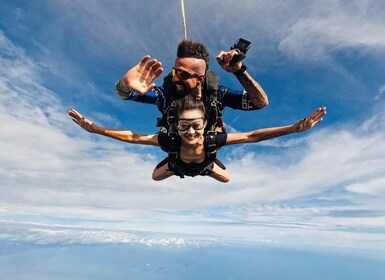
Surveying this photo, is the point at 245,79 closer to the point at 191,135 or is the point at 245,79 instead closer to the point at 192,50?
the point at 192,50

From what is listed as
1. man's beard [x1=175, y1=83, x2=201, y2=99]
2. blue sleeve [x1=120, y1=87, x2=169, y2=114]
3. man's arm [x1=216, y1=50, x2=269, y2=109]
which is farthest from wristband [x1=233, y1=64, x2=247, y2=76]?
blue sleeve [x1=120, y1=87, x2=169, y2=114]

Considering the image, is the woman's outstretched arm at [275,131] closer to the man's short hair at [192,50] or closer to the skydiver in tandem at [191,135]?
the skydiver in tandem at [191,135]

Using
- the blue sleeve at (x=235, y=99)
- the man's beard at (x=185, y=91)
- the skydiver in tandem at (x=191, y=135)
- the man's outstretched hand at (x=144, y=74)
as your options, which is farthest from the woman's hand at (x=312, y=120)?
the man's outstretched hand at (x=144, y=74)

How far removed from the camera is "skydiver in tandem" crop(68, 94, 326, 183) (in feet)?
17.5

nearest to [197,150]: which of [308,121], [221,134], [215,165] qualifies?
[221,134]

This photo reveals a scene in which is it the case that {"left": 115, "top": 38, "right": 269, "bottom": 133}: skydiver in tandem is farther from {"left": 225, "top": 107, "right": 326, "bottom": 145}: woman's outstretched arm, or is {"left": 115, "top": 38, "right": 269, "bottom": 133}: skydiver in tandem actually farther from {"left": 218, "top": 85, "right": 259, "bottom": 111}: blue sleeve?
{"left": 225, "top": 107, "right": 326, "bottom": 145}: woman's outstretched arm

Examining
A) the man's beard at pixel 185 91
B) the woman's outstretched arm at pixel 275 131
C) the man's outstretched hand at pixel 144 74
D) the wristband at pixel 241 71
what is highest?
the man's beard at pixel 185 91

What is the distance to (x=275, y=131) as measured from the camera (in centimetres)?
581

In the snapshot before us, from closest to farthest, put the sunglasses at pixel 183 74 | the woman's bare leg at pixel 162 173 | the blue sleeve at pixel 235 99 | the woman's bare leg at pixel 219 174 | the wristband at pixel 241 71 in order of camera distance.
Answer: the wristband at pixel 241 71, the sunglasses at pixel 183 74, the blue sleeve at pixel 235 99, the woman's bare leg at pixel 219 174, the woman's bare leg at pixel 162 173

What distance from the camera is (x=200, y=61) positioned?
4980 millimetres

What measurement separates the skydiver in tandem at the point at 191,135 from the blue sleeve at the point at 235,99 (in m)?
0.46

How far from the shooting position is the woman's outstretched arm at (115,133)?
580 cm

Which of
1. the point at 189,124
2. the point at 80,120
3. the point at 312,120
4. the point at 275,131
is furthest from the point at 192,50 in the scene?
the point at 80,120

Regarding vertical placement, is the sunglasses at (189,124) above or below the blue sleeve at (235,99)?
below
